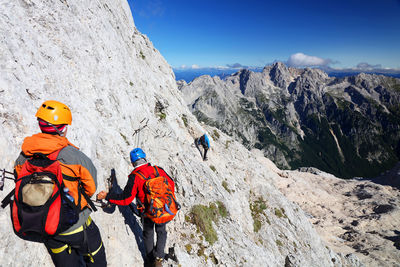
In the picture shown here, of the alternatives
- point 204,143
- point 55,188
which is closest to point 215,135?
point 204,143

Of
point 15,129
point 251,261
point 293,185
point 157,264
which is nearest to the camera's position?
point 15,129

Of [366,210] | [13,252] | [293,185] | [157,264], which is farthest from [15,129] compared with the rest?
[366,210]

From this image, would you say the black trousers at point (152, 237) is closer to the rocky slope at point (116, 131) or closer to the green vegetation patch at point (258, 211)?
the rocky slope at point (116, 131)

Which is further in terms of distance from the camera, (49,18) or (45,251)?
(49,18)

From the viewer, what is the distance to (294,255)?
941 inches

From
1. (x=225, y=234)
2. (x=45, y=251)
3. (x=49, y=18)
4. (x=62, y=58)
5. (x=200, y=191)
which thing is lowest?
(x=225, y=234)

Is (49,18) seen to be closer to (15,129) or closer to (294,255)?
(15,129)

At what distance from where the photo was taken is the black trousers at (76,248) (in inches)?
205

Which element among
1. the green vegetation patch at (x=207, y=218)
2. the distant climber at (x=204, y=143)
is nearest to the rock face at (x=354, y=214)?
the distant climber at (x=204, y=143)

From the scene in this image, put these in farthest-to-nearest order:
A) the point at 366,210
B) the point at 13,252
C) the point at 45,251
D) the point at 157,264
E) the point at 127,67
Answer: the point at 366,210
the point at 127,67
the point at 157,264
the point at 45,251
the point at 13,252

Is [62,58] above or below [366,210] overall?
above

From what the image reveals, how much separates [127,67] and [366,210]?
242 ft

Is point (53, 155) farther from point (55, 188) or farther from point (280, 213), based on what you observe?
point (280, 213)

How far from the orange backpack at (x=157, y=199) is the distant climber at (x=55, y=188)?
2.30 metres
